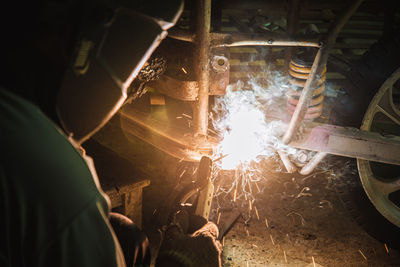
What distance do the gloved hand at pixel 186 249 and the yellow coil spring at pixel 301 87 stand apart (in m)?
1.54

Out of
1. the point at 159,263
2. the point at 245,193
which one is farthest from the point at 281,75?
the point at 159,263

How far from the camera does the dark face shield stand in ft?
3.52

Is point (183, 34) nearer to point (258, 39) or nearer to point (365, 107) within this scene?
point (258, 39)

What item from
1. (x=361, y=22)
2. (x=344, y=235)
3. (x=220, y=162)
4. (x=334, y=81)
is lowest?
(x=344, y=235)

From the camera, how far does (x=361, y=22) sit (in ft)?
24.2

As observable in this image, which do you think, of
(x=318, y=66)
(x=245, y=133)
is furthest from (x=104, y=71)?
(x=245, y=133)

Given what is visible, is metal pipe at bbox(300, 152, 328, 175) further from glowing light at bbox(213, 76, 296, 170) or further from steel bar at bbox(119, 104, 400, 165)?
glowing light at bbox(213, 76, 296, 170)

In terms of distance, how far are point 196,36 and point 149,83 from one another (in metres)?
0.67

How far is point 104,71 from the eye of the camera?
1.11 m

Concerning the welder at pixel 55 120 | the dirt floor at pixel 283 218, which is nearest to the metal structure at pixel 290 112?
the dirt floor at pixel 283 218

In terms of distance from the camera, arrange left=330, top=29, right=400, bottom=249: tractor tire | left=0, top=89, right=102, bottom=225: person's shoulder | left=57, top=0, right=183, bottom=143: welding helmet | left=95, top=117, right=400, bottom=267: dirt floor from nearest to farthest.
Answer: left=0, top=89, right=102, bottom=225: person's shoulder, left=57, top=0, right=183, bottom=143: welding helmet, left=330, top=29, right=400, bottom=249: tractor tire, left=95, top=117, right=400, bottom=267: dirt floor

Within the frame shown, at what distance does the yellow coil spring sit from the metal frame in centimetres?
18

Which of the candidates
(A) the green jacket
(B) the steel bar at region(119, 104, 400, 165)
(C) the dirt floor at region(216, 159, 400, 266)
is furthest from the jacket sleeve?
(C) the dirt floor at region(216, 159, 400, 266)

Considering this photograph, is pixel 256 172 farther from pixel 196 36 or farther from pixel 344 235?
pixel 196 36
